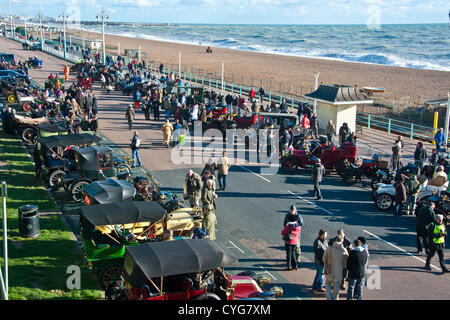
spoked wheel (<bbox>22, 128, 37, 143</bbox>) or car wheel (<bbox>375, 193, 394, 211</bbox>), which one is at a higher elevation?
spoked wheel (<bbox>22, 128, 37, 143</bbox>)

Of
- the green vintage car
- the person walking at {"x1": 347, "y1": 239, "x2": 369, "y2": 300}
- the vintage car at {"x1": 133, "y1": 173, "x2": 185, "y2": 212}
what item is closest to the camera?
the person walking at {"x1": 347, "y1": 239, "x2": 369, "y2": 300}

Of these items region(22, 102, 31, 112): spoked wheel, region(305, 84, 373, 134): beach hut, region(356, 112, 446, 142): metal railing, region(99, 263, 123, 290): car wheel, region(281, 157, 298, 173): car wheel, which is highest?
region(305, 84, 373, 134): beach hut

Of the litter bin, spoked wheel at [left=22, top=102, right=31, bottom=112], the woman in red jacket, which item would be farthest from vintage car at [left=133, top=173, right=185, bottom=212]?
spoked wheel at [left=22, top=102, right=31, bottom=112]

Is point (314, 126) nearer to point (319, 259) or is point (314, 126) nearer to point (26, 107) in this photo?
point (319, 259)

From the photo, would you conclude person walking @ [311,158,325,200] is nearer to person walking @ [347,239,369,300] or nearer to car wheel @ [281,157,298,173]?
car wheel @ [281,157,298,173]

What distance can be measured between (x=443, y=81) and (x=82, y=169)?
4829 centimetres

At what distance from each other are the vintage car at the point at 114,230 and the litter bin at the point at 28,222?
6.52 ft

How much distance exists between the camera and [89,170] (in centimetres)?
1580

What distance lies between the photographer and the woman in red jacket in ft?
36.7

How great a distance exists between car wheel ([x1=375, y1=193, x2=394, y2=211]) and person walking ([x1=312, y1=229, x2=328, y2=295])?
232 inches

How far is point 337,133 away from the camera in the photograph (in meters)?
26.2
